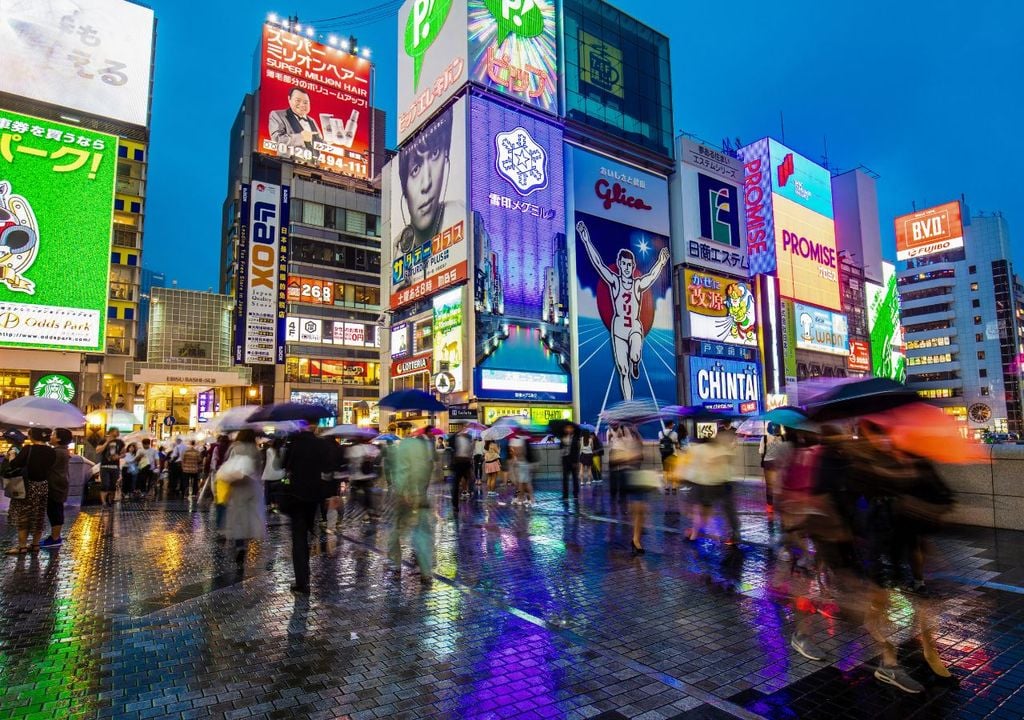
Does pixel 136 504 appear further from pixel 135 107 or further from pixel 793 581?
pixel 135 107

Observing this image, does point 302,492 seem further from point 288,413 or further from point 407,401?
point 407,401

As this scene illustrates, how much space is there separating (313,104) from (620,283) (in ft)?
112

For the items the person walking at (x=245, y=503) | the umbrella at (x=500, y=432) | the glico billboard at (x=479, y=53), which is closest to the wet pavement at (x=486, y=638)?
the person walking at (x=245, y=503)

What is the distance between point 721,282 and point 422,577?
150 ft

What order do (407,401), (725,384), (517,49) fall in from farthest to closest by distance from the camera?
(725,384) < (517,49) < (407,401)

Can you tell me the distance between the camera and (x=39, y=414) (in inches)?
396

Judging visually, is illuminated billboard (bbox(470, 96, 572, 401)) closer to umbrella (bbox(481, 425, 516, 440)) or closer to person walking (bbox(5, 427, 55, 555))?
umbrella (bbox(481, 425, 516, 440))

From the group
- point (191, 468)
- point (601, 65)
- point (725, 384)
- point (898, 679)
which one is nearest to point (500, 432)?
point (191, 468)

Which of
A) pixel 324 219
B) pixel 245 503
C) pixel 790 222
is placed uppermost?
pixel 324 219

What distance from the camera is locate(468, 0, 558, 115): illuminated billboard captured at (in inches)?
1487

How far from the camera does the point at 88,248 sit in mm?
27422

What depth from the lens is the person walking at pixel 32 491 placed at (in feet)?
28.8

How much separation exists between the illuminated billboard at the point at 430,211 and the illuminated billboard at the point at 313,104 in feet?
54.5

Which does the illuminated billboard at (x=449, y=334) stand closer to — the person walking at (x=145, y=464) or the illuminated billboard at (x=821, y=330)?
the person walking at (x=145, y=464)
